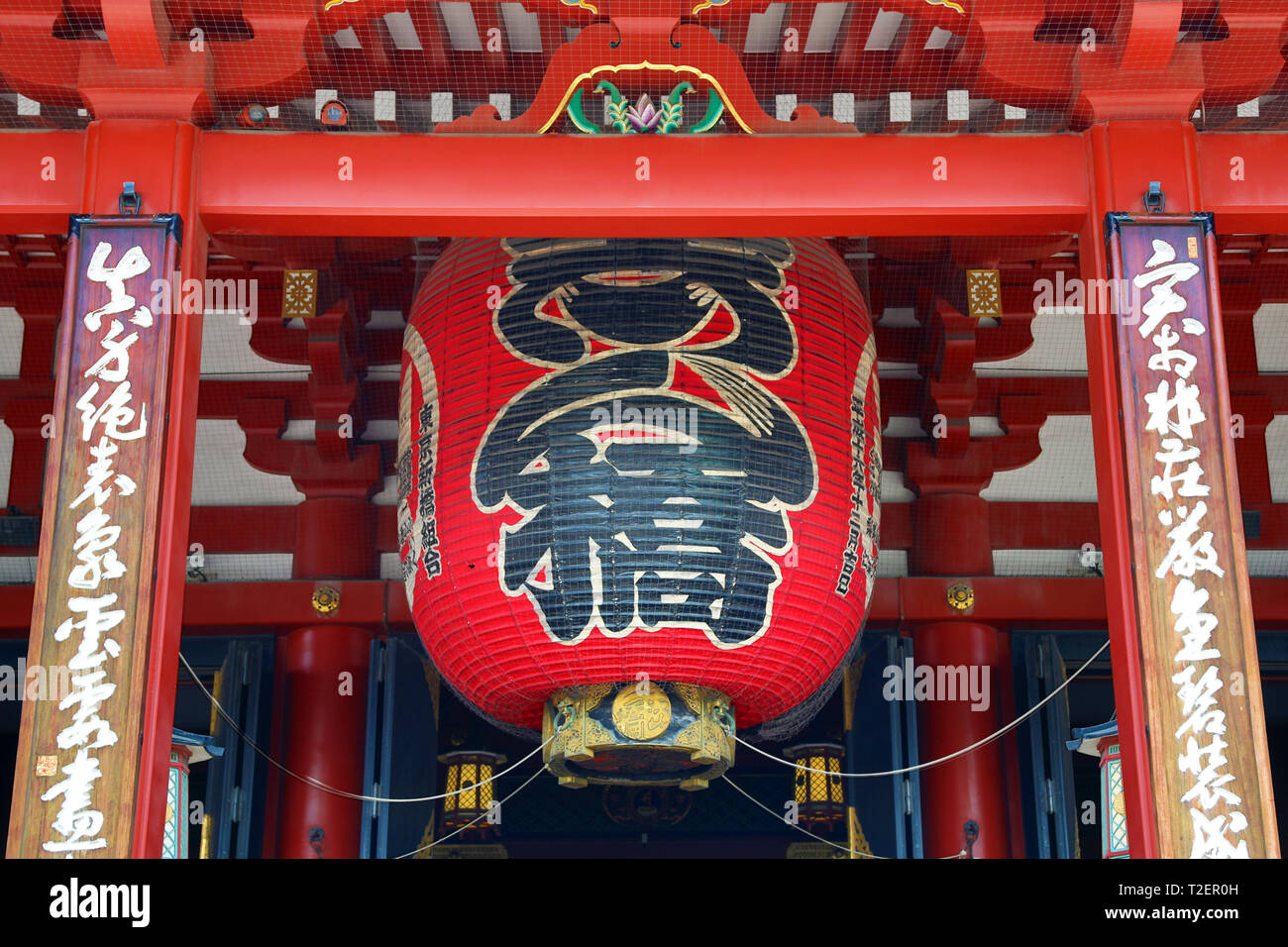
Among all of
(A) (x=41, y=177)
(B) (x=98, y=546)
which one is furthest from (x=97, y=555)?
(A) (x=41, y=177)

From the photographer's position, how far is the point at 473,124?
16.4 ft

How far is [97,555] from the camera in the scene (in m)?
4.37

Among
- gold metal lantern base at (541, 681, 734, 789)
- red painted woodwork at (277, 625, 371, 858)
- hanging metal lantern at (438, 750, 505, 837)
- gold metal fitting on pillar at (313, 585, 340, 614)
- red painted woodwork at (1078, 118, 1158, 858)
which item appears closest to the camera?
red painted woodwork at (1078, 118, 1158, 858)

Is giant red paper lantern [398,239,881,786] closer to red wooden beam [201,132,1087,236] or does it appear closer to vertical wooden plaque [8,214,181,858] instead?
red wooden beam [201,132,1087,236]

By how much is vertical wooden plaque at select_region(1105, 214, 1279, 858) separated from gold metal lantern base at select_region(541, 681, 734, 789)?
1.38 m

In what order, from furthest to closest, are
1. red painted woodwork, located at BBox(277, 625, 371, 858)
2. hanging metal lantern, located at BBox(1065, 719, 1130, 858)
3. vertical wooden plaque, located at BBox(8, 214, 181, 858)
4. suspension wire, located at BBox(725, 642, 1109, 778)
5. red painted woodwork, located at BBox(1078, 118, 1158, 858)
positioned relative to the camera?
red painted woodwork, located at BBox(277, 625, 371, 858)
suspension wire, located at BBox(725, 642, 1109, 778)
hanging metal lantern, located at BBox(1065, 719, 1130, 858)
red painted woodwork, located at BBox(1078, 118, 1158, 858)
vertical wooden plaque, located at BBox(8, 214, 181, 858)

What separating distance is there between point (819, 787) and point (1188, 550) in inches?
115

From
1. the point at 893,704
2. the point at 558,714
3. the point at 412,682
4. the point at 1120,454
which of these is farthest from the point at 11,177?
the point at 893,704

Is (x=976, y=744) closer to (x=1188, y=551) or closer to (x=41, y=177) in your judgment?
(x=1188, y=551)

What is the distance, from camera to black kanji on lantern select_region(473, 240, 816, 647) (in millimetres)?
4820

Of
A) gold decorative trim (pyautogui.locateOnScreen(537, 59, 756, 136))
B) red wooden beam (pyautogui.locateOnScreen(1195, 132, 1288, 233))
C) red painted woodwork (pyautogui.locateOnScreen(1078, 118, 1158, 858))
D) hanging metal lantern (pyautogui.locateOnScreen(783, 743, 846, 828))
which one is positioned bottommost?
hanging metal lantern (pyautogui.locateOnScreen(783, 743, 846, 828))

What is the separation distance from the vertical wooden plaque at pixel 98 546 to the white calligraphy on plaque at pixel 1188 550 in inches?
109

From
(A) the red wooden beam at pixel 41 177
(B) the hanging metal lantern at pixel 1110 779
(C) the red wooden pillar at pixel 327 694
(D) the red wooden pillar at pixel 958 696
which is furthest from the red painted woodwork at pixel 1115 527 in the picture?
(C) the red wooden pillar at pixel 327 694

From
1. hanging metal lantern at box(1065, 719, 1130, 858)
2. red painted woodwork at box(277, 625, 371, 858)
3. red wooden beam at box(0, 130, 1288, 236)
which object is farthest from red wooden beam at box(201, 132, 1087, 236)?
red painted woodwork at box(277, 625, 371, 858)
